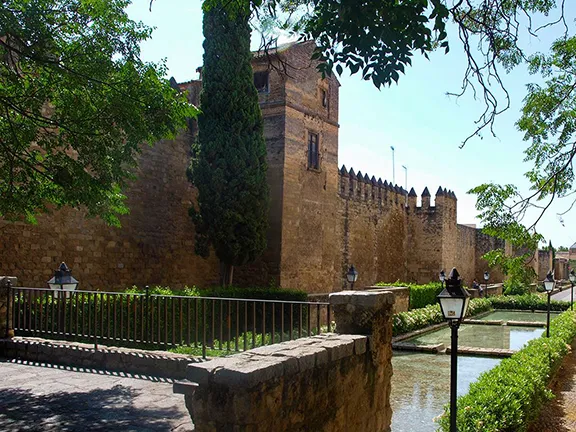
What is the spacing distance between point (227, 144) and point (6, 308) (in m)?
7.97

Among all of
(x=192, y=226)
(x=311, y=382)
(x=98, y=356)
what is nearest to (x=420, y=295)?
(x=192, y=226)

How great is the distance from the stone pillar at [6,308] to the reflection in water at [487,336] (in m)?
9.14

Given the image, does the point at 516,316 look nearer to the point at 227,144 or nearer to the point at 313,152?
the point at 313,152

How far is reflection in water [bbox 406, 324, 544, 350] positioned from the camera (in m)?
14.0

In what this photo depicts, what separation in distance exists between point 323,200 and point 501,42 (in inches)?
544

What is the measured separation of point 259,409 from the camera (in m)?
3.34

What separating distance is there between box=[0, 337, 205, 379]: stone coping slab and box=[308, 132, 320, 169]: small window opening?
12551mm

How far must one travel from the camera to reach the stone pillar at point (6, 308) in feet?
27.9

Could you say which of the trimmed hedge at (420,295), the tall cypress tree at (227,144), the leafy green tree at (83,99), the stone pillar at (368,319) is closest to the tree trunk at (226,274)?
the tall cypress tree at (227,144)

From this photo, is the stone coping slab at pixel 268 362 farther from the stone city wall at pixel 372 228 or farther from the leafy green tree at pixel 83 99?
the stone city wall at pixel 372 228

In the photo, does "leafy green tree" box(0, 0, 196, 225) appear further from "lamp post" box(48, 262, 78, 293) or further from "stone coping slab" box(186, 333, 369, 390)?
"stone coping slab" box(186, 333, 369, 390)

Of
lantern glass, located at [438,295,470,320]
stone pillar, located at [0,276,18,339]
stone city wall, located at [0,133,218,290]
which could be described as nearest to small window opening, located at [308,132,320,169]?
stone city wall, located at [0,133,218,290]

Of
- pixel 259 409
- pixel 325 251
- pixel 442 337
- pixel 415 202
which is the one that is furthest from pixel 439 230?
pixel 259 409

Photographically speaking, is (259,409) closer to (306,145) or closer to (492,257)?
(492,257)
